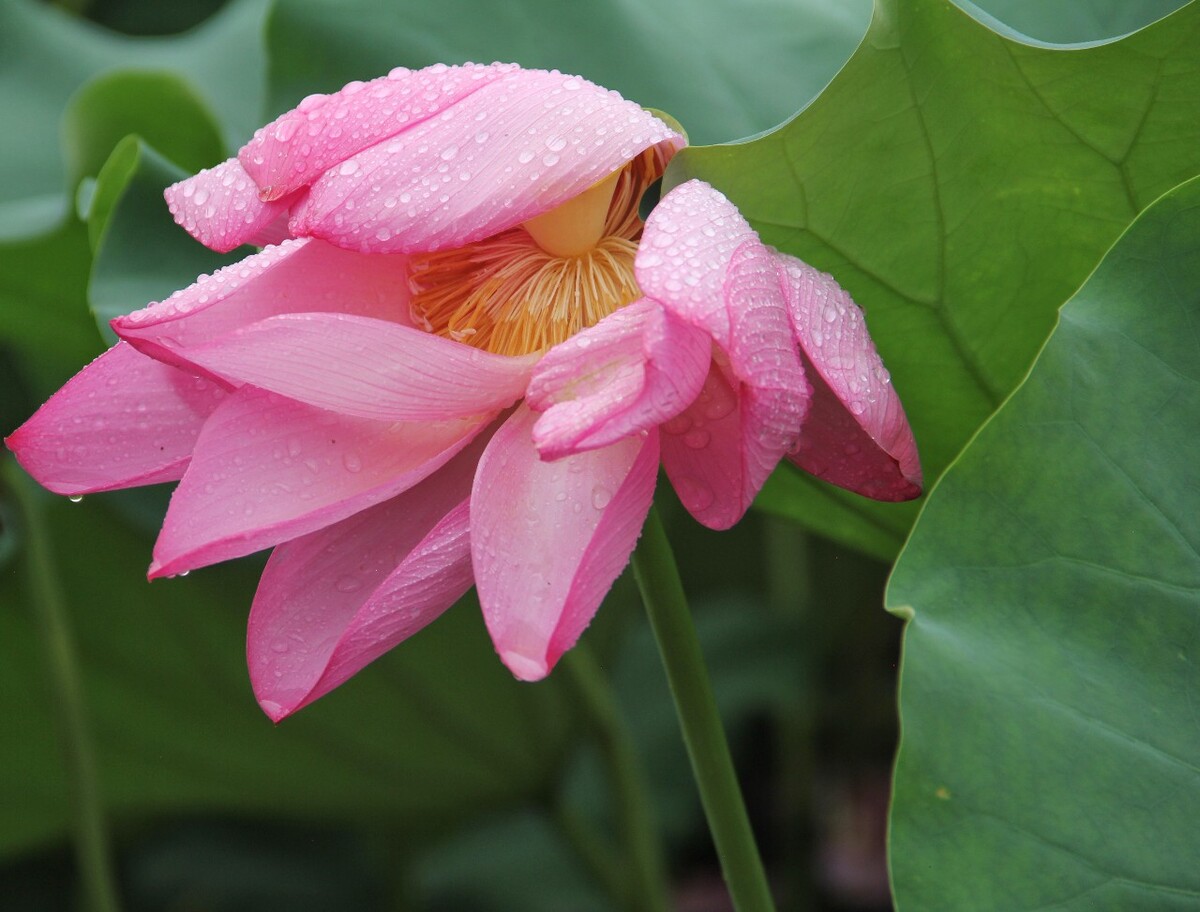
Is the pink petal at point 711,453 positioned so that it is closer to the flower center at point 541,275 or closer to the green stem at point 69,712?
the flower center at point 541,275

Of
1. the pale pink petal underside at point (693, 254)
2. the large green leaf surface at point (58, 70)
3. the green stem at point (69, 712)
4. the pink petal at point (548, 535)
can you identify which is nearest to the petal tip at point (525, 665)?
the pink petal at point (548, 535)

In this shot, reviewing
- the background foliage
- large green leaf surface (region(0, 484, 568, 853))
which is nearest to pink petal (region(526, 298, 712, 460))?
the background foliage

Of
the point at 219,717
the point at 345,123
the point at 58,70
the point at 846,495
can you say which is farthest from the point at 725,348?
the point at 58,70

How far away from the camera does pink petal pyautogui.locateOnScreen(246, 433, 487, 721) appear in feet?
1.32

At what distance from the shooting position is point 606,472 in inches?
15.2

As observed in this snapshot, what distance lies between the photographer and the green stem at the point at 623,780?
929mm

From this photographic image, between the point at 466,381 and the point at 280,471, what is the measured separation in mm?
68

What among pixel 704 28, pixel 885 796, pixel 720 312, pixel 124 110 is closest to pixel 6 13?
pixel 124 110

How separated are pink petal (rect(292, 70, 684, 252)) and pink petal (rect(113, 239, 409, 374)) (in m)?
0.03

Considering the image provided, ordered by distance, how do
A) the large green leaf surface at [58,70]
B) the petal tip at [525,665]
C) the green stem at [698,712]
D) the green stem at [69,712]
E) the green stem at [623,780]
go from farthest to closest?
1. the large green leaf surface at [58,70]
2. the green stem at [623,780]
3. the green stem at [69,712]
4. the green stem at [698,712]
5. the petal tip at [525,665]

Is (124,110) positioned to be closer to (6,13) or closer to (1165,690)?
(6,13)

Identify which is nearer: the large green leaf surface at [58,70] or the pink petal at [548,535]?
the pink petal at [548,535]

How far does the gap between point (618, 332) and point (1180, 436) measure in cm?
20

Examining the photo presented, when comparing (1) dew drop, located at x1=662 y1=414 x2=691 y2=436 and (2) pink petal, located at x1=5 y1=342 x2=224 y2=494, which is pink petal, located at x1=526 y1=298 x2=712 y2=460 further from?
(2) pink petal, located at x1=5 y1=342 x2=224 y2=494
